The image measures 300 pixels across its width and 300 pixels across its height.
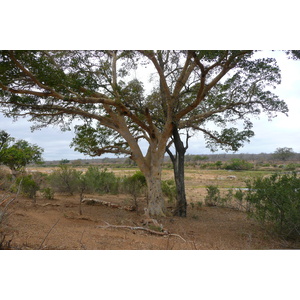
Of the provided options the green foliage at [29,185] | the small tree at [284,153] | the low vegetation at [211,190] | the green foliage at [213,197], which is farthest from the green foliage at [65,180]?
the small tree at [284,153]

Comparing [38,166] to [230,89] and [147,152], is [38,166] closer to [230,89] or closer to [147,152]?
[147,152]

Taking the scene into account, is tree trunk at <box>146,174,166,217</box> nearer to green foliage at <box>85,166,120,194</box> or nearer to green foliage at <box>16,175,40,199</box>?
green foliage at <box>16,175,40,199</box>

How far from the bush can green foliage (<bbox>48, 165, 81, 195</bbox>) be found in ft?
30.0

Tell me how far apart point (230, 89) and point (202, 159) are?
41.4 m

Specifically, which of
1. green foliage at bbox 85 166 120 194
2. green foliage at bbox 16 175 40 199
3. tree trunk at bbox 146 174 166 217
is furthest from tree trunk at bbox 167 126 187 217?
green foliage at bbox 85 166 120 194

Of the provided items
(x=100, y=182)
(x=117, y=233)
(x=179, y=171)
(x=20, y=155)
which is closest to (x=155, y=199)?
(x=179, y=171)

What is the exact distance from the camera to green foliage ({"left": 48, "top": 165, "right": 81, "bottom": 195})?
11.9 metres

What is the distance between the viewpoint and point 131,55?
23.7 feet

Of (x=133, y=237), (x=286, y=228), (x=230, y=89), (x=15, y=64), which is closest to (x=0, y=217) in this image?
(x=133, y=237)

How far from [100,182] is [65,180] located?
191 centimetres

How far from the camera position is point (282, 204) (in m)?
4.84

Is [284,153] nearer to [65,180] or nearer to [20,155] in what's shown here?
[65,180]

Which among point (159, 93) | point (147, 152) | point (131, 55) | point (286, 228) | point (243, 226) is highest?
point (131, 55)

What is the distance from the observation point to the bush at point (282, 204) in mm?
4613
